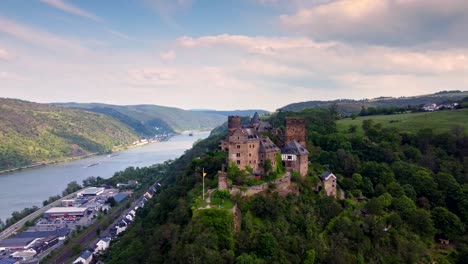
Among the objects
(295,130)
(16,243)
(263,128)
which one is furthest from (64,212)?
(295,130)

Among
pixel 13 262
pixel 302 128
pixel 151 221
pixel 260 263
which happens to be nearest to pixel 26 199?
pixel 13 262

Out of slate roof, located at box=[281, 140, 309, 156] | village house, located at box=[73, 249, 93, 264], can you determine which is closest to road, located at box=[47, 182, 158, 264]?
village house, located at box=[73, 249, 93, 264]

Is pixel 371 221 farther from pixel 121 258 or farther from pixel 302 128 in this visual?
pixel 121 258

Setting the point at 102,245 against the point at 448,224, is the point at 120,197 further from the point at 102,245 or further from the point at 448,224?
the point at 448,224

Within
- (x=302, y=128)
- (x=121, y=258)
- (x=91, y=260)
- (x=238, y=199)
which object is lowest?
(x=91, y=260)

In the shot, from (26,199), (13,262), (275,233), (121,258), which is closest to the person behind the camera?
(275,233)

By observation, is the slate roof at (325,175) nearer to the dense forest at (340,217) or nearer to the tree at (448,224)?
the dense forest at (340,217)

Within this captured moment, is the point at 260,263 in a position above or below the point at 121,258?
above
